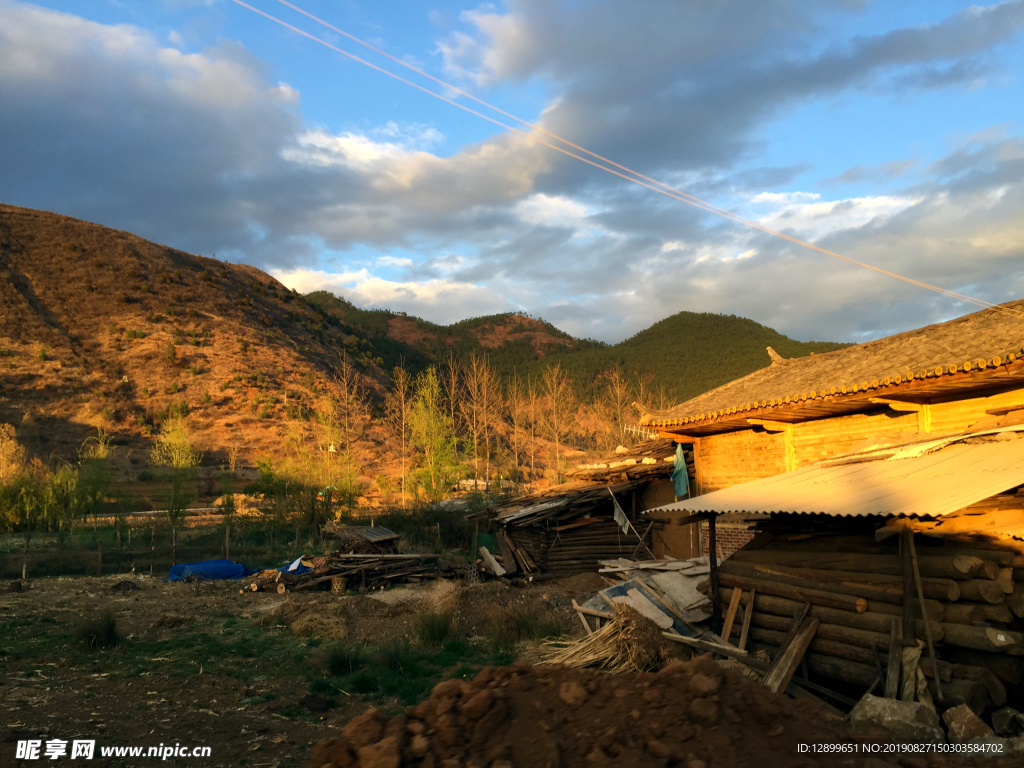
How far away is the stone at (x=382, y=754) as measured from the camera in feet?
11.5

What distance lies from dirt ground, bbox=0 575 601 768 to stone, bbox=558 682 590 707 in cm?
321

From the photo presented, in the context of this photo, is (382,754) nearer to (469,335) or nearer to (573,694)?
(573,694)

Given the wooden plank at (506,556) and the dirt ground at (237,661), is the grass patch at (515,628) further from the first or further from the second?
the wooden plank at (506,556)

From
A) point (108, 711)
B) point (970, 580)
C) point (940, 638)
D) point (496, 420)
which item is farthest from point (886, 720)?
point (496, 420)

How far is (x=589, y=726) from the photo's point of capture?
12.9 feet

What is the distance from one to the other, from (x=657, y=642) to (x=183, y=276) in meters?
64.0

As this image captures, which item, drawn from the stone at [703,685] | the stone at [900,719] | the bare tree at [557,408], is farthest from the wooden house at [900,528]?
the bare tree at [557,408]

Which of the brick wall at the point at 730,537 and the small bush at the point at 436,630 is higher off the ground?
the brick wall at the point at 730,537

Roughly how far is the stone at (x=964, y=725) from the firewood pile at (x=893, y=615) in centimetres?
28

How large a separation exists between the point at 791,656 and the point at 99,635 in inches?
420

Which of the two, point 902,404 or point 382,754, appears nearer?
point 382,754

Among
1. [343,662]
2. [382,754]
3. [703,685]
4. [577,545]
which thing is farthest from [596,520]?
[382,754]

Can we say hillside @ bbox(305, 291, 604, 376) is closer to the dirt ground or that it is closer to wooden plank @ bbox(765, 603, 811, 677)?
the dirt ground

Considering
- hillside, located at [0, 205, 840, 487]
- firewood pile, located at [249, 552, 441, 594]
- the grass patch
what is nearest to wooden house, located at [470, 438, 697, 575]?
firewood pile, located at [249, 552, 441, 594]
